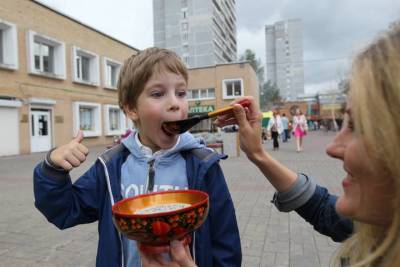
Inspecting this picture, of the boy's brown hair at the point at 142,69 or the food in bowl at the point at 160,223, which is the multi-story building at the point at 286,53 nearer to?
Result: the boy's brown hair at the point at 142,69

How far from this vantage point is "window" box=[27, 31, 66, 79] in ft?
55.1

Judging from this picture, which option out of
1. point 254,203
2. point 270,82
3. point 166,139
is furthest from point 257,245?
point 270,82

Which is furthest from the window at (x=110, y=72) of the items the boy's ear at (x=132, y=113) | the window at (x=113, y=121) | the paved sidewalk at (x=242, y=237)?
the boy's ear at (x=132, y=113)

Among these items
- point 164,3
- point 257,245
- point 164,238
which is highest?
point 164,3

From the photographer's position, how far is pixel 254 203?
5.60 m

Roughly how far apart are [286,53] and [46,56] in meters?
69.3

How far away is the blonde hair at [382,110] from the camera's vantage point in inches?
32.9

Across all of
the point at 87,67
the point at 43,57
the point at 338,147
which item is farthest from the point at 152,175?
the point at 87,67

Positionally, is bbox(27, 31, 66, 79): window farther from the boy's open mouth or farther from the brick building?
the boy's open mouth

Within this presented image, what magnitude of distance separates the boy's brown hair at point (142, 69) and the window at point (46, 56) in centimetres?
1706

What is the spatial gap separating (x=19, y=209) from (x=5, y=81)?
39.0 ft

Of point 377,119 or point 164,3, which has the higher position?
point 164,3

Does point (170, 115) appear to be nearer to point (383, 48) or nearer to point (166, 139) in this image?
point (166, 139)

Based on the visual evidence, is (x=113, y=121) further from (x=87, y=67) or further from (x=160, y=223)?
(x=160, y=223)
